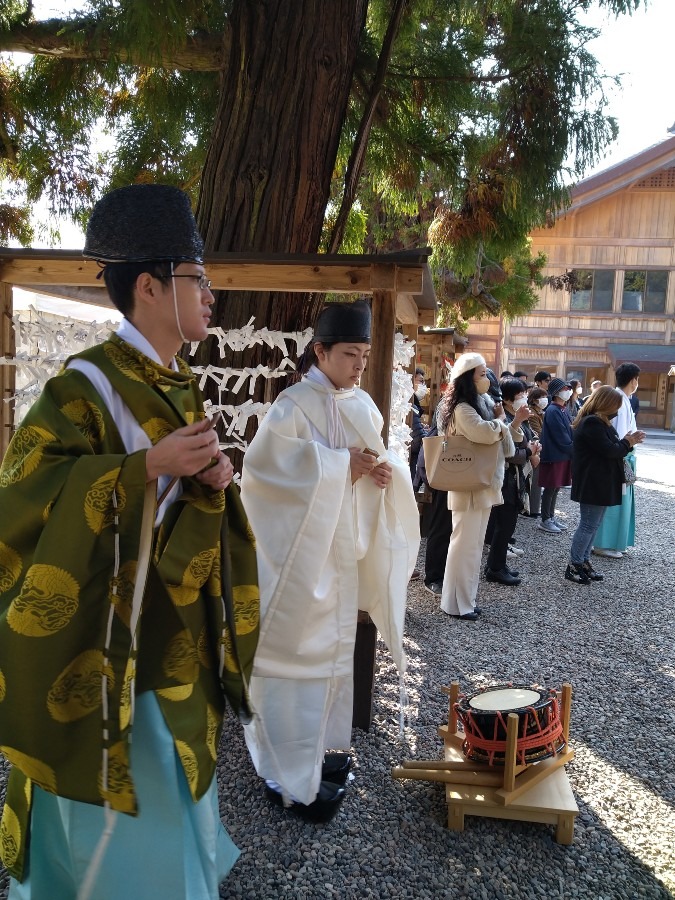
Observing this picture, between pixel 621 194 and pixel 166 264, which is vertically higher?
pixel 621 194

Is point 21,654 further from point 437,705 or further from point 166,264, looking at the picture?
point 437,705

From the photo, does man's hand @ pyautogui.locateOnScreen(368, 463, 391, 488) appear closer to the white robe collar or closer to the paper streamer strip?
the white robe collar

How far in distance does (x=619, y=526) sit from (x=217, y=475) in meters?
6.46

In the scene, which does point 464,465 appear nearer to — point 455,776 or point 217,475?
point 455,776

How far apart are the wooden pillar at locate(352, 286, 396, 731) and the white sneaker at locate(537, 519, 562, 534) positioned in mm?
5627

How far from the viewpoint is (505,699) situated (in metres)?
2.66

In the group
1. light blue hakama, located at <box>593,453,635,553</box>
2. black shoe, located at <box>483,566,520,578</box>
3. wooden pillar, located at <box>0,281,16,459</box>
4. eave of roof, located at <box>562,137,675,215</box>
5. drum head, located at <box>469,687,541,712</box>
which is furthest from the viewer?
eave of roof, located at <box>562,137,675,215</box>

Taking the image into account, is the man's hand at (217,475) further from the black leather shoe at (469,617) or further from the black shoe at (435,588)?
the black shoe at (435,588)

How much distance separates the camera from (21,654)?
1.33 metres

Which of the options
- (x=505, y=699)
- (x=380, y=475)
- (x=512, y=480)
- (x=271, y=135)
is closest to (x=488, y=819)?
(x=505, y=699)

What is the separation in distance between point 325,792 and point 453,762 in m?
0.49

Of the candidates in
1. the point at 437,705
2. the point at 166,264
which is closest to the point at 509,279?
the point at 437,705

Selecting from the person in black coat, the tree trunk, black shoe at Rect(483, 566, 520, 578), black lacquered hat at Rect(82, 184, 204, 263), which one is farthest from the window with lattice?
black lacquered hat at Rect(82, 184, 204, 263)

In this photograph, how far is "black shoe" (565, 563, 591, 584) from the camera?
615 centimetres
